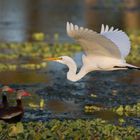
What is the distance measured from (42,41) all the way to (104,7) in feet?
51.7

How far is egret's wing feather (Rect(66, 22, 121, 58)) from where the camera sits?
9.98 meters

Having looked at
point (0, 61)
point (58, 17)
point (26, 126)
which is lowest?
point (26, 126)

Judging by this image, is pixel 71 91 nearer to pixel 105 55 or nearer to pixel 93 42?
pixel 105 55

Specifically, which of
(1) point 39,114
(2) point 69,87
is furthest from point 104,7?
(1) point 39,114

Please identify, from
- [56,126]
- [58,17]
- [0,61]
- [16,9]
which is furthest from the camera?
[16,9]

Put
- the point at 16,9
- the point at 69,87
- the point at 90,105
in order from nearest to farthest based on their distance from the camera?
the point at 90,105 < the point at 69,87 < the point at 16,9

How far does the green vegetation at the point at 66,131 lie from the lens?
9.30 metres

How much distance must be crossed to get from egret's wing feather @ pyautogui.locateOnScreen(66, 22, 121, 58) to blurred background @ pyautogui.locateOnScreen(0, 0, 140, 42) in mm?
11052

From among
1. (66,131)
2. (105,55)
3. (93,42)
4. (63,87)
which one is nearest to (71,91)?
(63,87)

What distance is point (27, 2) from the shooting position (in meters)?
40.3

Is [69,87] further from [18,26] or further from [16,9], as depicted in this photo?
[16,9]

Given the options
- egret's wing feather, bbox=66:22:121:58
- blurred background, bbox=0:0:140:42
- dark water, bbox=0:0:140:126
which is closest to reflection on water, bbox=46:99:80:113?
dark water, bbox=0:0:140:126

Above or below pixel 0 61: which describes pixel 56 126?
below

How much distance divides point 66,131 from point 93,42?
71.6 inches
